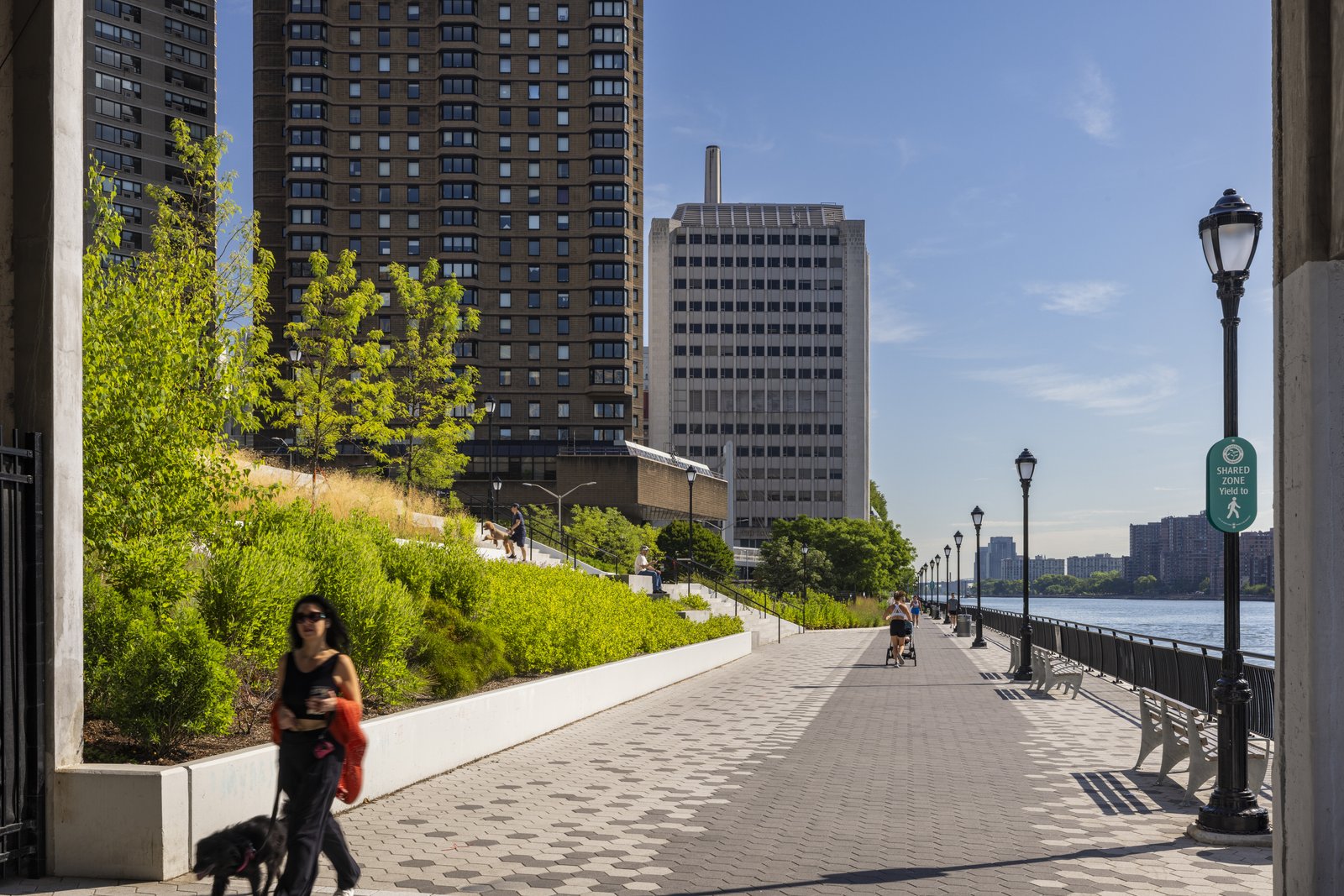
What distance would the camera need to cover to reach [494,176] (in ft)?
316

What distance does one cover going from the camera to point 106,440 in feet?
35.7

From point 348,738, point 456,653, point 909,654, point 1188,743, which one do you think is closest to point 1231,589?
point 1188,743

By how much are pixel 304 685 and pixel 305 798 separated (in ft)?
1.89

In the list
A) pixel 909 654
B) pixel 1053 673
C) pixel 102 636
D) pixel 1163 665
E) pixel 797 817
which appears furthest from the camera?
pixel 909 654

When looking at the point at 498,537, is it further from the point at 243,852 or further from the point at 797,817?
the point at 243,852

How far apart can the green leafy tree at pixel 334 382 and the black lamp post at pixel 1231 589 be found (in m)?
27.8

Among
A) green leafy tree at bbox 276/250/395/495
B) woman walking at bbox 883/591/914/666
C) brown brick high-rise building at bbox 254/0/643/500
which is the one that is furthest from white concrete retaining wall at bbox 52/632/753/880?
brown brick high-rise building at bbox 254/0/643/500

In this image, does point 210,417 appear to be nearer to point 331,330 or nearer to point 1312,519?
point 1312,519

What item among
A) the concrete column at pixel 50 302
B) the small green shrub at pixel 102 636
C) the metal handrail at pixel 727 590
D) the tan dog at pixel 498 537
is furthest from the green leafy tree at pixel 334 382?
the concrete column at pixel 50 302

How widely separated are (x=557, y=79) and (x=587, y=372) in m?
23.8

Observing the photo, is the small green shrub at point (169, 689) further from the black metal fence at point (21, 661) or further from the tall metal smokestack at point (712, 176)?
the tall metal smokestack at point (712, 176)

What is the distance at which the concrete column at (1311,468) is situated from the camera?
632cm

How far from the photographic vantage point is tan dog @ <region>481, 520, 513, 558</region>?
34.2m

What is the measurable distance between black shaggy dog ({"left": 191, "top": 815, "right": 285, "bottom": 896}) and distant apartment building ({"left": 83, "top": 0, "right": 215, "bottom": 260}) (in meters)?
97.8
